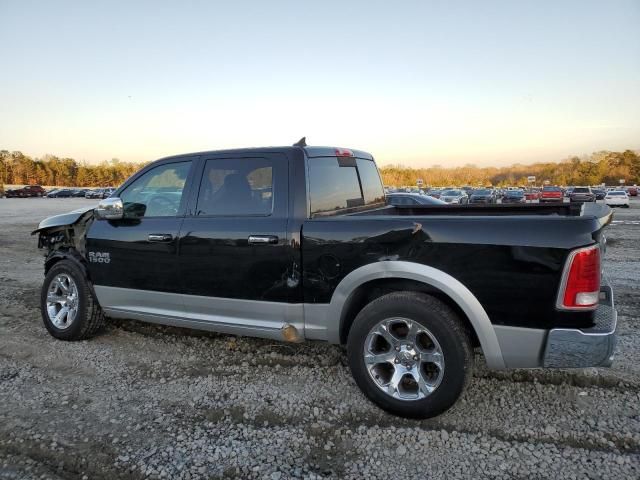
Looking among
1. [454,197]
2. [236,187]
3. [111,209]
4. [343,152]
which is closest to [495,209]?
[343,152]

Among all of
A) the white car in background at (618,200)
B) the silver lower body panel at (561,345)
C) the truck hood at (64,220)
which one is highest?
the truck hood at (64,220)

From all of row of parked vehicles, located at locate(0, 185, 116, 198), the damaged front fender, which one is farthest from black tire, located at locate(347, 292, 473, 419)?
row of parked vehicles, located at locate(0, 185, 116, 198)

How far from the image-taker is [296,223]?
3.37 m

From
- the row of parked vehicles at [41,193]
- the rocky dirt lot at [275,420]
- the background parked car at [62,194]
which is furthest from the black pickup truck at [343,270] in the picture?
the background parked car at [62,194]

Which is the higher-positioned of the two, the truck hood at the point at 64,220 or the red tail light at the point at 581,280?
the truck hood at the point at 64,220

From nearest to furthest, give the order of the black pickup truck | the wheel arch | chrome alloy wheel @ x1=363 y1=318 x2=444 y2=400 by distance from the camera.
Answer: the black pickup truck < the wheel arch < chrome alloy wheel @ x1=363 y1=318 x2=444 y2=400

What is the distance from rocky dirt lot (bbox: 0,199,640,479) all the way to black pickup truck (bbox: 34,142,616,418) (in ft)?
1.08

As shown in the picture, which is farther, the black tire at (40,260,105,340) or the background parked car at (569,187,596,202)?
the background parked car at (569,187,596,202)

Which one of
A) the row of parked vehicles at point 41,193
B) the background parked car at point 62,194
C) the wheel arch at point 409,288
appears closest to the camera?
the wheel arch at point 409,288

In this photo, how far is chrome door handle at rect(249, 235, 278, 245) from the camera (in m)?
3.40

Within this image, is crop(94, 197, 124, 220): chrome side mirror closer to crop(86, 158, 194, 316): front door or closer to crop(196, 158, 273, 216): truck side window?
crop(86, 158, 194, 316): front door

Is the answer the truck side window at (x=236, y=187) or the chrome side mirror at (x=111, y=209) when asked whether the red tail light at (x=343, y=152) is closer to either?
the truck side window at (x=236, y=187)

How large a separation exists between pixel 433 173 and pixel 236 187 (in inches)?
5836

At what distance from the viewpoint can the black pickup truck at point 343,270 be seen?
2631 millimetres
